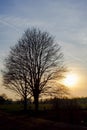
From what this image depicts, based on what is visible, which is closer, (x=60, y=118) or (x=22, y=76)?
(x=60, y=118)

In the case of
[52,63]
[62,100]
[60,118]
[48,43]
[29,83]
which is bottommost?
[60,118]

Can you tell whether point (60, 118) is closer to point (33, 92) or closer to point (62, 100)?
point (62, 100)

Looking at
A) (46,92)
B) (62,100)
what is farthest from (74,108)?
(46,92)

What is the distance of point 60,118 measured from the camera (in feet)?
109

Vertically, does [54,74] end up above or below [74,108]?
above

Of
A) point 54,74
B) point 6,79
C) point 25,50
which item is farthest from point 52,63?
point 6,79

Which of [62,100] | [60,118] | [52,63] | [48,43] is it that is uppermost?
[48,43]

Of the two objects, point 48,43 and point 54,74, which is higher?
point 48,43

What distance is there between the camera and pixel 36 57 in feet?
146

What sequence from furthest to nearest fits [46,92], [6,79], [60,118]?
[6,79]
[46,92]
[60,118]

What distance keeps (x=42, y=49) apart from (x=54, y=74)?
4.51 meters

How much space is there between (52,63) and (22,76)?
16.8 ft

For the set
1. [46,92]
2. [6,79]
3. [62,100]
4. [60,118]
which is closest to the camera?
[60,118]

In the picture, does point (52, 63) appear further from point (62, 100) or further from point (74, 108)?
point (74, 108)
